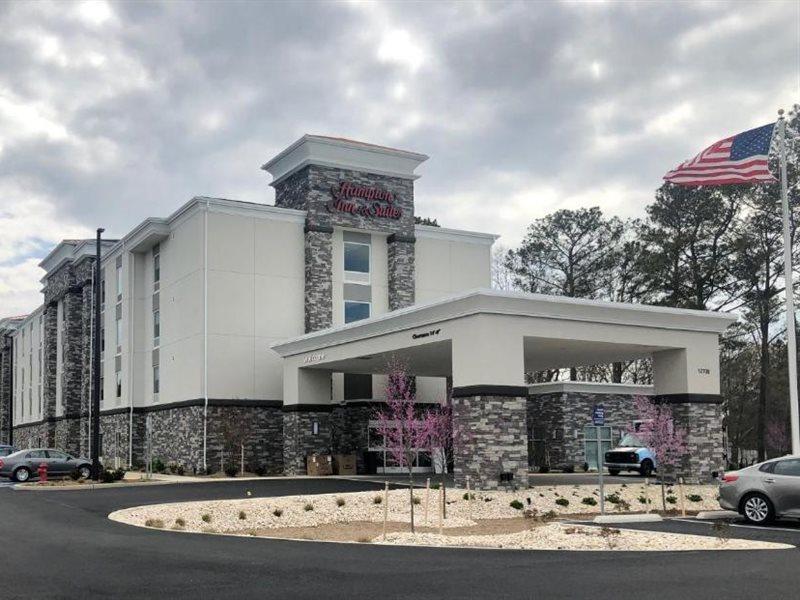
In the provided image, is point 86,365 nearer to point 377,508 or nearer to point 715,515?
point 377,508

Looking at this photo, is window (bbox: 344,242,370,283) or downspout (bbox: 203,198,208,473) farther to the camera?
window (bbox: 344,242,370,283)

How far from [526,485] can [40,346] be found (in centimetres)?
5173

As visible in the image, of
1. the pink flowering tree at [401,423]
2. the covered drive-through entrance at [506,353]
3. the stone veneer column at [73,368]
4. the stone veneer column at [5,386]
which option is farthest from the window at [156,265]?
the stone veneer column at [5,386]

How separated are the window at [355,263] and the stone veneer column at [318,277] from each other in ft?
3.13

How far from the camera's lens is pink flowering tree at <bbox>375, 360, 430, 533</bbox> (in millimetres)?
23188

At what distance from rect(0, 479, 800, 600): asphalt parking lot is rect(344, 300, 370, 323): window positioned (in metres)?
26.7

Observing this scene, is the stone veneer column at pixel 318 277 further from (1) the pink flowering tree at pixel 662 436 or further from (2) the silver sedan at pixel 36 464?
(1) the pink flowering tree at pixel 662 436

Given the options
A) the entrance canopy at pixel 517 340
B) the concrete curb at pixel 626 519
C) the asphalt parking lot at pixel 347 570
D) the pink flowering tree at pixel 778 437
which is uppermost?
the entrance canopy at pixel 517 340

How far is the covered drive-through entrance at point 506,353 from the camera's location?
1043 inches

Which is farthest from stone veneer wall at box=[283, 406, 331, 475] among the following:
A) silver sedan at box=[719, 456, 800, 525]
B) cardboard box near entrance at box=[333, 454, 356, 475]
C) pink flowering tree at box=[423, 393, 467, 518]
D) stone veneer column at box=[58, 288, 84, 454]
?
stone veneer column at box=[58, 288, 84, 454]

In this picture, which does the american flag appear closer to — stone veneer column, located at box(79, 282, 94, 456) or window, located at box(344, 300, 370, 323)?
window, located at box(344, 300, 370, 323)

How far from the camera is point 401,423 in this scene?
85.8ft

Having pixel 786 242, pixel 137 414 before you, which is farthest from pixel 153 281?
pixel 786 242

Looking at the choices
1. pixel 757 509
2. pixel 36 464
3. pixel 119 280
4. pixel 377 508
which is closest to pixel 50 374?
pixel 119 280
